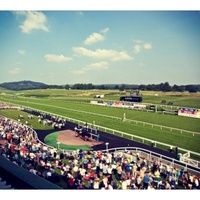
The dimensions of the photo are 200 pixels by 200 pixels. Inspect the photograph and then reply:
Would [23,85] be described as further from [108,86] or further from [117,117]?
[117,117]

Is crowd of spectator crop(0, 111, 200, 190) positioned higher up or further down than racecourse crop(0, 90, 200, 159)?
further down

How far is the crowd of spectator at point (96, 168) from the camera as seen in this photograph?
10010mm

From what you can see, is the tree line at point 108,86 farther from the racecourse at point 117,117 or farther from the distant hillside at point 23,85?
the racecourse at point 117,117

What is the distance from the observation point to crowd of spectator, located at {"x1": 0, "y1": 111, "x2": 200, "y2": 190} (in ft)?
32.8

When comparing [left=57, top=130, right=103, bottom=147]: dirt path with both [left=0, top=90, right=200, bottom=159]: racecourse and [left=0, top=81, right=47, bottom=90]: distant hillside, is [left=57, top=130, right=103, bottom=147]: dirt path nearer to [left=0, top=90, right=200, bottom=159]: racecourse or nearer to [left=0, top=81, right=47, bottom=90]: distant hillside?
[left=0, top=90, right=200, bottom=159]: racecourse

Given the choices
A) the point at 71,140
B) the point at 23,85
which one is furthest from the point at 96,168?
the point at 23,85

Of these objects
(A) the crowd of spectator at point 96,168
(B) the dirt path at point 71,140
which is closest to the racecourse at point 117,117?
(B) the dirt path at point 71,140

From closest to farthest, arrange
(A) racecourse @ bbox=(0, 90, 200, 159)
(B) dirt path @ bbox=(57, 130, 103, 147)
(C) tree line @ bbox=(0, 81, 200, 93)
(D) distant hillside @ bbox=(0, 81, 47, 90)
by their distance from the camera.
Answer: (A) racecourse @ bbox=(0, 90, 200, 159) < (C) tree line @ bbox=(0, 81, 200, 93) < (B) dirt path @ bbox=(57, 130, 103, 147) < (D) distant hillside @ bbox=(0, 81, 47, 90)

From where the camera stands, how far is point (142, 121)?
12383 millimetres

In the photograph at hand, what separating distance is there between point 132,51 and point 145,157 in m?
4.36

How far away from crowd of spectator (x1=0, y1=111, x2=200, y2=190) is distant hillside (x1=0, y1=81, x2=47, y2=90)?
8.56ft

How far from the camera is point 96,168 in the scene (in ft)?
35.8

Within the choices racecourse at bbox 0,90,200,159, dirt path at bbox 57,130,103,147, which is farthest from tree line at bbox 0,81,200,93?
dirt path at bbox 57,130,103,147
